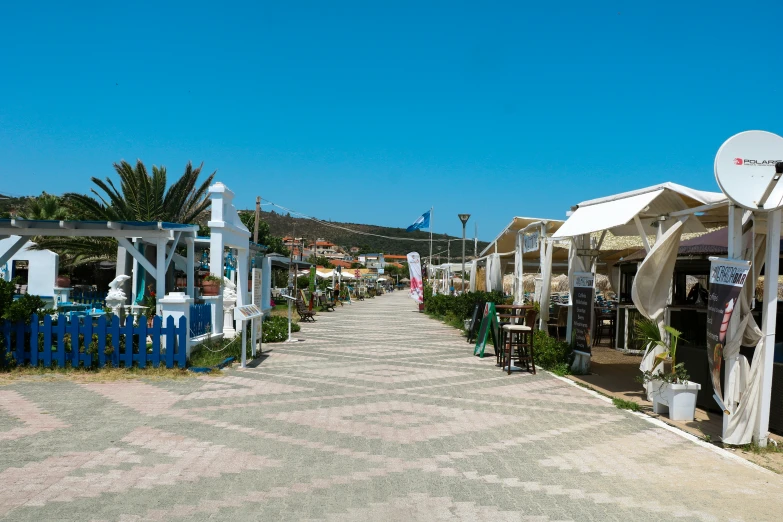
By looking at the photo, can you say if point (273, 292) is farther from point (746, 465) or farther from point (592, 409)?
point (746, 465)

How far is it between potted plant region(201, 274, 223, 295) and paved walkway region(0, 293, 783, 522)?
3.54 m

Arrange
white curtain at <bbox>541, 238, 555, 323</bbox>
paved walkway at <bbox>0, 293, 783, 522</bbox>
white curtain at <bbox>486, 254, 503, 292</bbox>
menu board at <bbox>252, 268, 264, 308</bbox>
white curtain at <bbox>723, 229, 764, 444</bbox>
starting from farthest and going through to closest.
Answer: white curtain at <bbox>486, 254, 503, 292</bbox>, menu board at <bbox>252, 268, 264, 308</bbox>, white curtain at <bbox>541, 238, 555, 323</bbox>, white curtain at <bbox>723, 229, 764, 444</bbox>, paved walkway at <bbox>0, 293, 783, 522</bbox>

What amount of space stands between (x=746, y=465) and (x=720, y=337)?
1.33 metres

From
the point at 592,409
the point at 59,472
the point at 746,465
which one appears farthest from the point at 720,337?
the point at 59,472

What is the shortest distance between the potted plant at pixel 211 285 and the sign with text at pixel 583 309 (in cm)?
703

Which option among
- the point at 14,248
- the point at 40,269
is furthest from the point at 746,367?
the point at 40,269

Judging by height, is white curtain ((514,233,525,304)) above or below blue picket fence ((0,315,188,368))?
above

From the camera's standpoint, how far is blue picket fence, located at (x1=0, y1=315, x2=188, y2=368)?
10273 mm

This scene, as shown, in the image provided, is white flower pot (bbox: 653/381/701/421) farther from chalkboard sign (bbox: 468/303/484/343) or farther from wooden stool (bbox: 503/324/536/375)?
chalkboard sign (bbox: 468/303/484/343)

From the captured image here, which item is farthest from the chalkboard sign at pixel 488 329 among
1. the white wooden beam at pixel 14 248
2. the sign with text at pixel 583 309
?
the white wooden beam at pixel 14 248

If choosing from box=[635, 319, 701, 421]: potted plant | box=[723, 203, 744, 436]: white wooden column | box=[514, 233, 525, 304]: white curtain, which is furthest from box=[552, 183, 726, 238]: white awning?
box=[514, 233, 525, 304]: white curtain

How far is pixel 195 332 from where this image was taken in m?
12.1

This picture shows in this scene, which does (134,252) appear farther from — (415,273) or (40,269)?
(415,273)

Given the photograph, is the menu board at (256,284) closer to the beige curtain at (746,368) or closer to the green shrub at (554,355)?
the green shrub at (554,355)
